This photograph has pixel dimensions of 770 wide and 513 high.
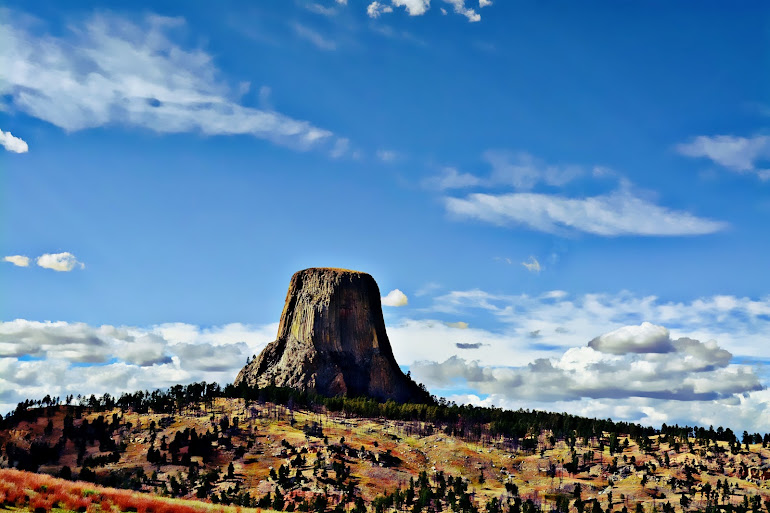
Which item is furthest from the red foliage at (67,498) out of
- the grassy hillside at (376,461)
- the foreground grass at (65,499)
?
the grassy hillside at (376,461)

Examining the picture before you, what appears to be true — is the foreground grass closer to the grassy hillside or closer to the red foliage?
the red foliage

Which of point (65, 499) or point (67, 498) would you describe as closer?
point (65, 499)

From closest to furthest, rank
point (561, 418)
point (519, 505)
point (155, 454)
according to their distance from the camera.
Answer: point (519, 505) < point (155, 454) < point (561, 418)

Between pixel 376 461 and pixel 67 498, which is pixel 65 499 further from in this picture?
pixel 376 461

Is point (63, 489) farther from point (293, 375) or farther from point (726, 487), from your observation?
point (293, 375)

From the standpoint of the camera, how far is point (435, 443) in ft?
436

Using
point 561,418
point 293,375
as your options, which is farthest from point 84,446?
point 561,418

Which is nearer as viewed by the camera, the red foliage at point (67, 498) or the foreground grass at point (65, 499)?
the foreground grass at point (65, 499)

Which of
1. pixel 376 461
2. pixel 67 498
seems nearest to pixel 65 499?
pixel 67 498

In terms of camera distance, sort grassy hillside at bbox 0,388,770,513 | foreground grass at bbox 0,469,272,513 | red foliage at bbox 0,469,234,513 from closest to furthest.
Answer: foreground grass at bbox 0,469,272,513 → red foliage at bbox 0,469,234,513 → grassy hillside at bbox 0,388,770,513

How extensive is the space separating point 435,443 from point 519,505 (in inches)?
1716

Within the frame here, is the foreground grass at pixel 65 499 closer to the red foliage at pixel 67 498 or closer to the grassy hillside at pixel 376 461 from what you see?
the red foliage at pixel 67 498

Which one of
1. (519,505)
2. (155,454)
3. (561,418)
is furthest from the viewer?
(561,418)

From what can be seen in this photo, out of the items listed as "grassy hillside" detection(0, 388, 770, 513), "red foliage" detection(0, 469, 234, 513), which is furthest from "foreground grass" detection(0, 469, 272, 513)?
"grassy hillside" detection(0, 388, 770, 513)
